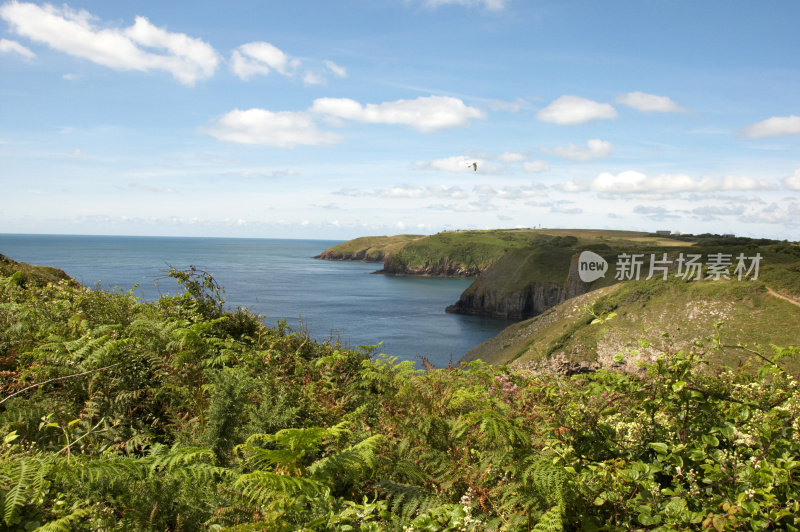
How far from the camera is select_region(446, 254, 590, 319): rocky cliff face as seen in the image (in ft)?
315

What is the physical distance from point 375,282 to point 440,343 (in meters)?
77.2

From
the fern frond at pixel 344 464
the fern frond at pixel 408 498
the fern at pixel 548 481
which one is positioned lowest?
the fern frond at pixel 408 498

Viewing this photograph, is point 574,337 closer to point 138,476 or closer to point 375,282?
point 138,476

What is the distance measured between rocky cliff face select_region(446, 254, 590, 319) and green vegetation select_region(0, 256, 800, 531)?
9329 cm

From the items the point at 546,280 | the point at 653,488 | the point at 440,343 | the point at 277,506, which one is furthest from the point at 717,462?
the point at 546,280

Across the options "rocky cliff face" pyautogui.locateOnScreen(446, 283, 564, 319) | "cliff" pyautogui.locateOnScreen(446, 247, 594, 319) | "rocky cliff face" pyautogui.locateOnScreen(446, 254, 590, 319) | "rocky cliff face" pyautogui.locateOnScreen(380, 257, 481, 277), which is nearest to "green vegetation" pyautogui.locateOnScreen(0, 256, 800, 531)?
"cliff" pyautogui.locateOnScreen(446, 247, 594, 319)

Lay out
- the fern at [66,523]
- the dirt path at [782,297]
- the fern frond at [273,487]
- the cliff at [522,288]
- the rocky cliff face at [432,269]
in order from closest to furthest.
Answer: the fern at [66,523] < the fern frond at [273,487] < the dirt path at [782,297] < the cliff at [522,288] < the rocky cliff face at [432,269]

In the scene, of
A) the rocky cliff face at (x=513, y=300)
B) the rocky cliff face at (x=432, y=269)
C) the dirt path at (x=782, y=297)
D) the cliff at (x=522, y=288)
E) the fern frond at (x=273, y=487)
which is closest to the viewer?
the fern frond at (x=273, y=487)

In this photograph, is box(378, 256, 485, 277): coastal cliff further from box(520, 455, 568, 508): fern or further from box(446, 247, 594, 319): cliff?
box(520, 455, 568, 508): fern

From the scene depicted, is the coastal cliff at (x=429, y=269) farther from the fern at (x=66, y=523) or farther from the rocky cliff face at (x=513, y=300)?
the fern at (x=66, y=523)

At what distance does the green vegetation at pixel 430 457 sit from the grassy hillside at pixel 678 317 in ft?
106

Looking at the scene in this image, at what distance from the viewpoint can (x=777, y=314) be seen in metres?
38.5

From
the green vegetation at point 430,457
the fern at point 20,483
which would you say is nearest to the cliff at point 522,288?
the green vegetation at point 430,457

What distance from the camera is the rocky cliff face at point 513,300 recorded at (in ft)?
315
